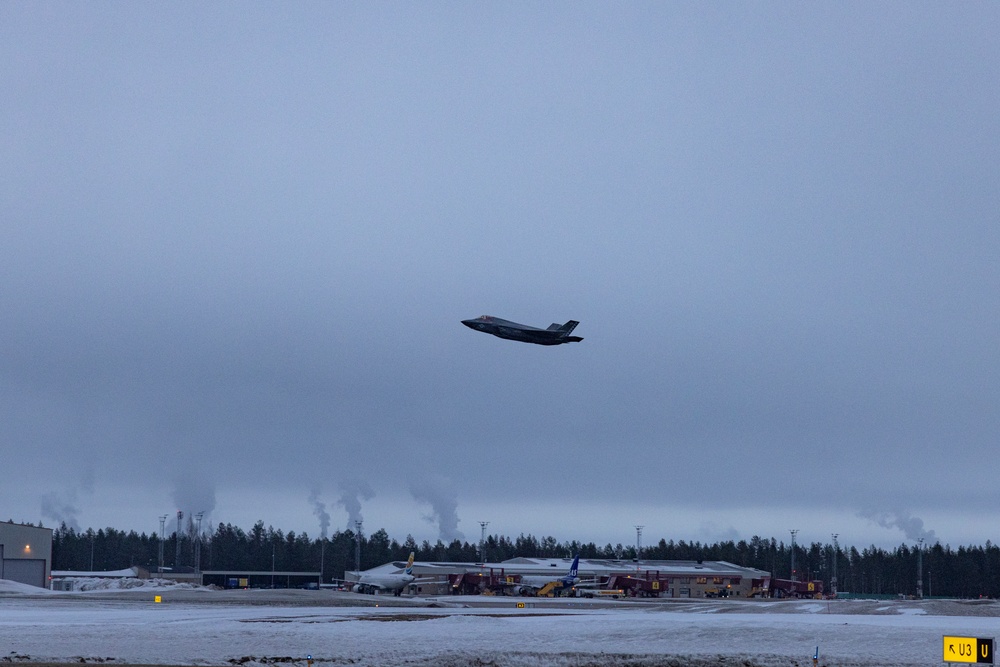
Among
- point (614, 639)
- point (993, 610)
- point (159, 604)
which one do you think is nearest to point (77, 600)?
point (159, 604)

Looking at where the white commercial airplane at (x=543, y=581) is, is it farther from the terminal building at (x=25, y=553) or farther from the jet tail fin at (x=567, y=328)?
the jet tail fin at (x=567, y=328)

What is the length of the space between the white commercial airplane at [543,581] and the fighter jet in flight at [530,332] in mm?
67947

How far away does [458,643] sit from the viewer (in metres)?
54.7

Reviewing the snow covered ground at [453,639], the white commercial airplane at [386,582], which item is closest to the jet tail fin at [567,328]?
the snow covered ground at [453,639]

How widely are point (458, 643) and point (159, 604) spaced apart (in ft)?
140

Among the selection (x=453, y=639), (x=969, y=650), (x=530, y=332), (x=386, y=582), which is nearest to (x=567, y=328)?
(x=530, y=332)

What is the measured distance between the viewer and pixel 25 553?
13138 centimetres

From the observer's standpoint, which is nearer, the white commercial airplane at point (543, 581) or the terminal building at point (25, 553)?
the terminal building at point (25, 553)

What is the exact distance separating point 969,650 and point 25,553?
123116 millimetres

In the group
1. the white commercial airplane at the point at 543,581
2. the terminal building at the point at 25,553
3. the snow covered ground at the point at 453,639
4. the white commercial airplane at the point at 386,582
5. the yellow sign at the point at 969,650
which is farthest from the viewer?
the white commercial airplane at the point at 543,581

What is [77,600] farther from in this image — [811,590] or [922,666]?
[811,590]

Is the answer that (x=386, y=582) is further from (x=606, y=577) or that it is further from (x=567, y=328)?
(x=567, y=328)

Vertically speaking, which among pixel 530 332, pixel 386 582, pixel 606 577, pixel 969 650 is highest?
pixel 530 332

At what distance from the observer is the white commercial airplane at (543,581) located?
13912 centimetres
